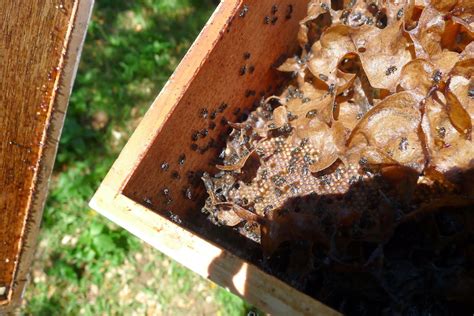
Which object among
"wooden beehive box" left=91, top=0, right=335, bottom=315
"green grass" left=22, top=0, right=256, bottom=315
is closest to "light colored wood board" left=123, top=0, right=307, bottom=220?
"wooden beehive box" left=91, top=0, right=335, bottom=315

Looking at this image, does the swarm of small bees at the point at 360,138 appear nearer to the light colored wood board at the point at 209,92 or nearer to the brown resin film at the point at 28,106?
the light colored wood board at the point at 209,92

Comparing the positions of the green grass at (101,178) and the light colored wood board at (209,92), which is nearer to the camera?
the light colored wood board at (209,92)

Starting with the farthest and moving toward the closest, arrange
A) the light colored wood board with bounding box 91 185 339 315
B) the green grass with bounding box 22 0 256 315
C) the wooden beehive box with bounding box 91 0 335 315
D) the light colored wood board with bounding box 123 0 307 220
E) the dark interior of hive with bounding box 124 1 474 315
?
the green grass with bounding box 22 0 256 315, the light colored wood board with bounding box 123 0 307 220, the dark interior of hive with bounding box 124 1 474 315, the wooden beehive box with bounding box 91 0 335 315, the light colored wood board with bounding box 91 185 339 315

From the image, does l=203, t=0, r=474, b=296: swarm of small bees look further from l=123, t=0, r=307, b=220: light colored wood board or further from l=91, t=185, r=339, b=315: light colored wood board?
l=91, t=185, r=339, b=315: light colored wood board

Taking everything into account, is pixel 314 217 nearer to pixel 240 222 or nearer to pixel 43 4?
pixel 240 222

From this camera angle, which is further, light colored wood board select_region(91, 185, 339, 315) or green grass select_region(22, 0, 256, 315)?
green grass select_region(22, 0, 256, 315)

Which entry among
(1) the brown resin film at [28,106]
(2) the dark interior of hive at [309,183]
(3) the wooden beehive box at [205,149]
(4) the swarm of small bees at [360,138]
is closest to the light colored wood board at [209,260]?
(3) the wooden beehive box at [205,149]

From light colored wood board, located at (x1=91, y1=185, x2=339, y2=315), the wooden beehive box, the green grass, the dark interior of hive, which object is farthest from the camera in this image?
the green grass

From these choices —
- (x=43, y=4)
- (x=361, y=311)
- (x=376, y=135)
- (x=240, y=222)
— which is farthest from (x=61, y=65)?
(x=361, y=311)
